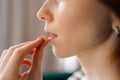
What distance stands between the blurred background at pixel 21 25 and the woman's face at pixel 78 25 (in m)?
1.64

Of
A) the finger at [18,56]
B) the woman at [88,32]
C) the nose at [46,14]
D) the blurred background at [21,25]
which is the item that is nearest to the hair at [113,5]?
the woman at [88,32]

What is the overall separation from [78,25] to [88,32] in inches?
1.5

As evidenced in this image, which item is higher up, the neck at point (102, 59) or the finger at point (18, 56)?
the finger at point (18, 56)

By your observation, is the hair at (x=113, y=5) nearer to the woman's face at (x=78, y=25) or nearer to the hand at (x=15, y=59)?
the woman's face at (x=78, y=25)

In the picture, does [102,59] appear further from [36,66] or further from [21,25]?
[21,25]

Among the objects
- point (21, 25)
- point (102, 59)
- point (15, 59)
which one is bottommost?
point (102, 59)

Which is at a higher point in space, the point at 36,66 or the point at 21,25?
the point at 21,25

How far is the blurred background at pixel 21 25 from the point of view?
2500 millimetres

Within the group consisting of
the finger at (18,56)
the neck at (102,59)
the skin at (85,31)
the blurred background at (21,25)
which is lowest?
the neck at (102,59)

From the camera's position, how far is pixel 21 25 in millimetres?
2568

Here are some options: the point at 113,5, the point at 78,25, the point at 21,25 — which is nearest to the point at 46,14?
the point at 78,25

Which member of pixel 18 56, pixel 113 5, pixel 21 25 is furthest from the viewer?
pixel 21 25

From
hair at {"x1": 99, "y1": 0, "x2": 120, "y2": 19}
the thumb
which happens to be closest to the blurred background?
the thumb

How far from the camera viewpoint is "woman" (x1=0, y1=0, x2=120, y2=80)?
848mm
